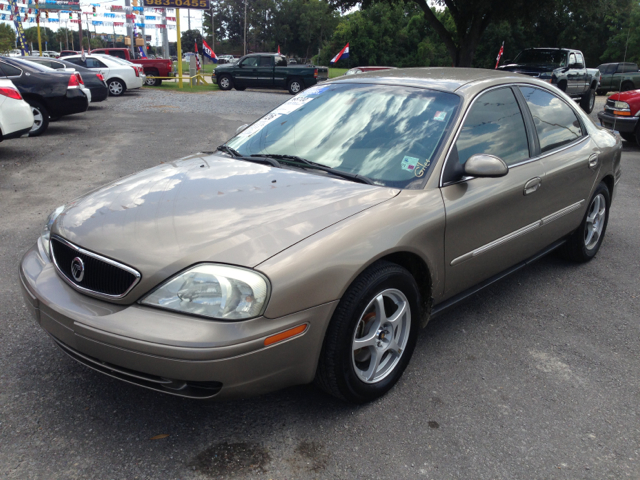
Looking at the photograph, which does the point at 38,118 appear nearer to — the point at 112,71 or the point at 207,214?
the point at 112,71

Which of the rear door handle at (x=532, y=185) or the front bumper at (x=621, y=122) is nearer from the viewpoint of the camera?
the rear door handle at (x=532, y=185)

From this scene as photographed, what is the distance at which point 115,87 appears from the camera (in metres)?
19.2

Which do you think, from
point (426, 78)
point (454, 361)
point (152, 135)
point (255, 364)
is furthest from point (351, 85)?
point (152, 135)

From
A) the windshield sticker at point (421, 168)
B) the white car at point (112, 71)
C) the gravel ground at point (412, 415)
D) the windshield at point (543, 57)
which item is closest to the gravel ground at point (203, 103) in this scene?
the white car at point (112, 71)

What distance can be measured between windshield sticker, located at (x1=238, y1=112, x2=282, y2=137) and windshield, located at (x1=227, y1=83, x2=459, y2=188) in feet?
0.04

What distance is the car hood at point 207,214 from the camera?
223 cm

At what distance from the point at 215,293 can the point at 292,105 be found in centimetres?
198

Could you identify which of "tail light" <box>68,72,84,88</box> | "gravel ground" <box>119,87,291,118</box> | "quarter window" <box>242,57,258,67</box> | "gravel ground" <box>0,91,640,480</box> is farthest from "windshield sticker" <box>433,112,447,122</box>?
"quarter window" <box>242,57,258,67</box>

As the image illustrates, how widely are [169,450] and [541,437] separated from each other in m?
1.64

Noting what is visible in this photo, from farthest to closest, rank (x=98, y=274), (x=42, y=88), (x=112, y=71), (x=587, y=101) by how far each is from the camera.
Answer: (x=112, y=71), (x=587, y=101), (x=42, y=88), (x=98, y=274)

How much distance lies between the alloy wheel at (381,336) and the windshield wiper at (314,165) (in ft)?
2.07

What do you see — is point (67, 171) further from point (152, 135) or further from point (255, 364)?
point (255, 364)

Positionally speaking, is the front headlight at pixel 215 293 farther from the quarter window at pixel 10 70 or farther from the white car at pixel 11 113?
the quarter window at pixel 10 70

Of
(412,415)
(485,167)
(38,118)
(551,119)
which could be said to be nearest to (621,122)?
(551,119)
